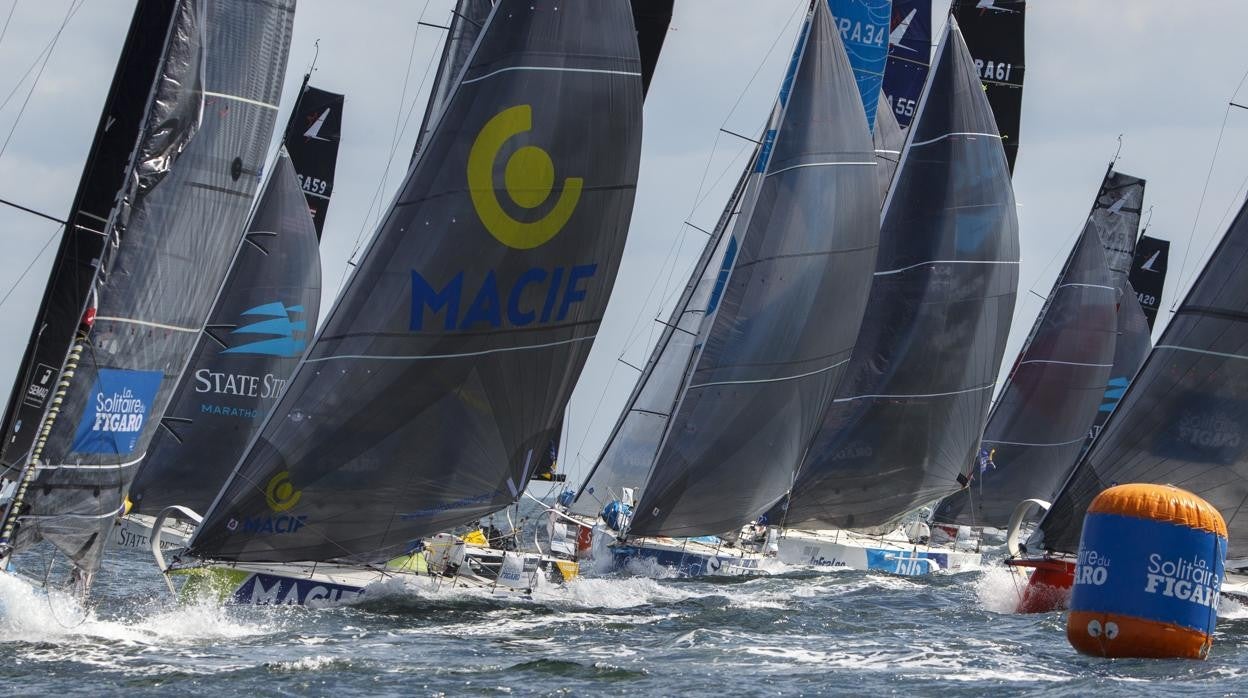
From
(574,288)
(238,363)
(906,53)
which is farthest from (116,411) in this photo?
(906,53)

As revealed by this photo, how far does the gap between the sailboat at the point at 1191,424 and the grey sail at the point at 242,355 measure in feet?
42.9

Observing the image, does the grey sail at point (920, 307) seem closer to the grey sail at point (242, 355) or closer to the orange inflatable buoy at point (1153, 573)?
the grey sail at point (242, 355)

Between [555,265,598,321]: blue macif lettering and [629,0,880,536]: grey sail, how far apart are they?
6283 mm

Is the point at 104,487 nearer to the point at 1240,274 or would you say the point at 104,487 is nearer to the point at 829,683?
the point at 829,683

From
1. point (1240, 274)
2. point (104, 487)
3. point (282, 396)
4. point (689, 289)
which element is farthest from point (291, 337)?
point (1240, 274)

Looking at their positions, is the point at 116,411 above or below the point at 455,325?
below

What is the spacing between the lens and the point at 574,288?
19500 millimetres

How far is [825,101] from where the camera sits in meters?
26.2

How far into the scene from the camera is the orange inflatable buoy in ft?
53.8

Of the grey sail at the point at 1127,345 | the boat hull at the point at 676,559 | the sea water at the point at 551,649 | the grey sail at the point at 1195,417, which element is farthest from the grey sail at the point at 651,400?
the grey sail at the point at 1127,345

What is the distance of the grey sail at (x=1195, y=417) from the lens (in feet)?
74.5

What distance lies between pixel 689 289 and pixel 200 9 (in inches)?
722

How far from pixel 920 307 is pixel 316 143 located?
12.5 metres

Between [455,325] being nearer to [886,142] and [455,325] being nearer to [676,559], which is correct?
[676,559]
